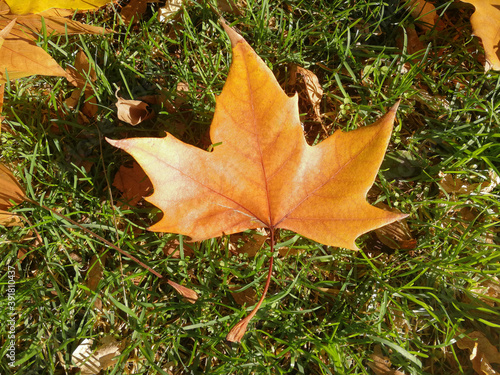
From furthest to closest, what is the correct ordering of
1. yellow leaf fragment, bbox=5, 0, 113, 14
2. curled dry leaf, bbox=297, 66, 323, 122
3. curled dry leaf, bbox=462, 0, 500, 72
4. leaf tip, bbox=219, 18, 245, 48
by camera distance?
curled dry leaf, bbox=297, 66, 323, 122, curled dry leaf, bbox=462, 0, 500, 72, yellow leaf fragment, bbox=5, 0, 113, 14, leaf tip, bbox=219, 18, 245, 48

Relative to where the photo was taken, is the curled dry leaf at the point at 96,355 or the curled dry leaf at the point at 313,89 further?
the curled dry leaf at the point at 313,89

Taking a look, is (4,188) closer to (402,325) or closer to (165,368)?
(165,368)

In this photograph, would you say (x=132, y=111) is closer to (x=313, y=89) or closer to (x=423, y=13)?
(x=313, y=89)

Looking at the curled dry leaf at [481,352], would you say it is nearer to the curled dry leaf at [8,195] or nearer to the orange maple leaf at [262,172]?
the orange maple leaf at [262,172]

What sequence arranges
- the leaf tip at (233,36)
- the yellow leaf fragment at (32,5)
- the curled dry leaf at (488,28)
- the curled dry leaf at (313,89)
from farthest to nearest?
the curled dry leaf at (313,89), the curled dry leaf at (488,28), the yellow leaf fragment at (32,5), the leaf tip at (233,36)

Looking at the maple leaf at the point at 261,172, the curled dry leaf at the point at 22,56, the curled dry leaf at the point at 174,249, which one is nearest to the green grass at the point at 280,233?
the curled dry leaf at the point at 174,249

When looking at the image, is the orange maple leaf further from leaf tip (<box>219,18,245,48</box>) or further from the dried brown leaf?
the dried brown leaf

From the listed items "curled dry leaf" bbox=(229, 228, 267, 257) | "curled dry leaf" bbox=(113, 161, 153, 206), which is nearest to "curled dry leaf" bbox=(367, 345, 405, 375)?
"curled dry leaf" bbox=(229, 228, 267, 257)

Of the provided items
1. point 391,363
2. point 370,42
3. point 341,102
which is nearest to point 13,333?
point 391,363
